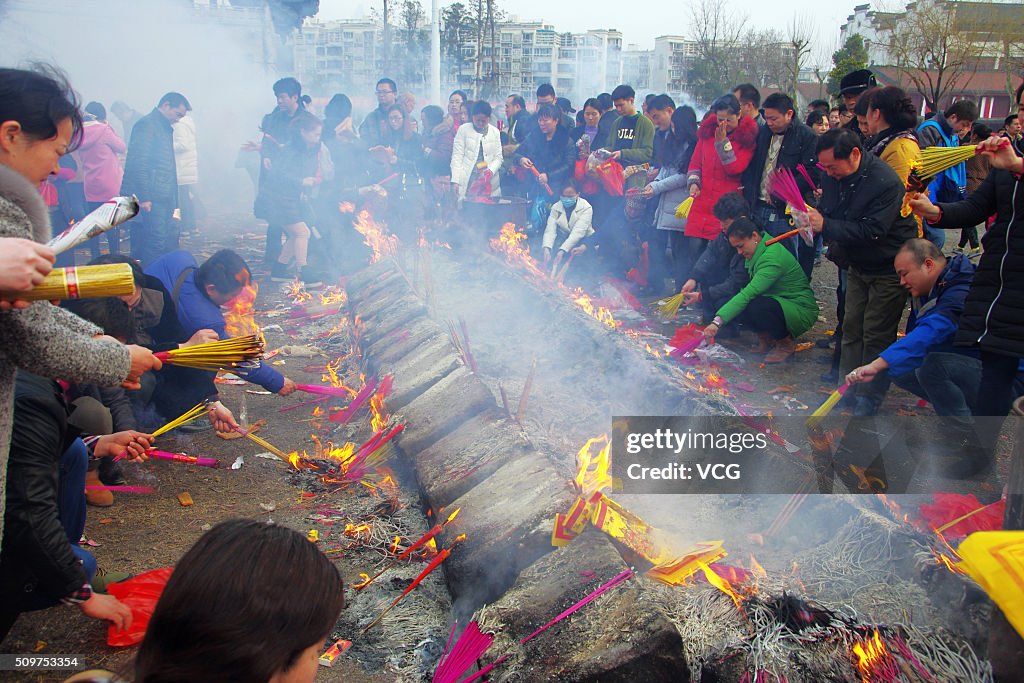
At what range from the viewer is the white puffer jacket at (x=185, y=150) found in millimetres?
10305

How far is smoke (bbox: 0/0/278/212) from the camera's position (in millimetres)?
17078

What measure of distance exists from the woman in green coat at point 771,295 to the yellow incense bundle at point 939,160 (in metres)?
1.50

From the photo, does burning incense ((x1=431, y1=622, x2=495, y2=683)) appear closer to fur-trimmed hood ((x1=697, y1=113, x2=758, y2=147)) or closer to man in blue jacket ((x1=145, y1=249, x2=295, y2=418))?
man in blue jacket ((x1=145, y1=249, x2=295, y2=418))

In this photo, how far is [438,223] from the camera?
965cm

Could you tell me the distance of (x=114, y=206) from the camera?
2.20 m

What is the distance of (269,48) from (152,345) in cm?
1942

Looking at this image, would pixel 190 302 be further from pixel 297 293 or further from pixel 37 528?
pixel 297 293

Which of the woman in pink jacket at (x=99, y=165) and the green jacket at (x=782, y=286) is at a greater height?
the woman in pink jacket at (x=99, y=165)

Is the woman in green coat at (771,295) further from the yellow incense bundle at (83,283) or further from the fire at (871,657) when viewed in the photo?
the yellow incense bundle at (83,283)

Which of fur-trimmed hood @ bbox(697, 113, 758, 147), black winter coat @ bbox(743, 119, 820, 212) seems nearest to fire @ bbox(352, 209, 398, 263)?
fur-trimmed hood @ bbox(697, 113, 758, 147)

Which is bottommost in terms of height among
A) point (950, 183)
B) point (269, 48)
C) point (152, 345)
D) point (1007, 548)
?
point (152, 345)

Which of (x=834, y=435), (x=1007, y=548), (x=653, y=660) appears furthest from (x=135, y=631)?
(x=834, y=435)

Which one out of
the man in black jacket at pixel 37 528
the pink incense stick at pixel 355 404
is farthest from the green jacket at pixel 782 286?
the man in black jacket at pixel 37 528

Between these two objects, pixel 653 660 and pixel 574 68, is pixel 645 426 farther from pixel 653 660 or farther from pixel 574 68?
pixel 574 68
